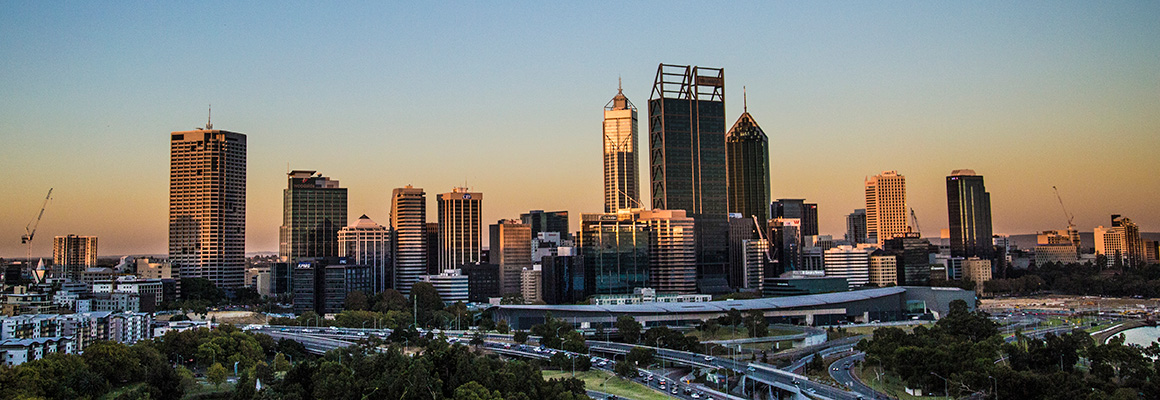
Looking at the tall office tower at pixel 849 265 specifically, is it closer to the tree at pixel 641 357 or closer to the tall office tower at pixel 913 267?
the tall office tower at pixel 913 267

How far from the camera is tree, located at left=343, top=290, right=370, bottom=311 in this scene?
135 meters

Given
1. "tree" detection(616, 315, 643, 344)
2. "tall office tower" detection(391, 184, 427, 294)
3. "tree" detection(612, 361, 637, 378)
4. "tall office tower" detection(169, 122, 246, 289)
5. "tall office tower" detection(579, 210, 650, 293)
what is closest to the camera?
"tree" detection(612, 361, 637, 378)

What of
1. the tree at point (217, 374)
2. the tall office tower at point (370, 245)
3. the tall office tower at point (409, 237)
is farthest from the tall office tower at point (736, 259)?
the tree at point (217, 374)

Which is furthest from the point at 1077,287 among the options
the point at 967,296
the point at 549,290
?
the point at 549,290

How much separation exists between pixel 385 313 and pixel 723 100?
84.3m

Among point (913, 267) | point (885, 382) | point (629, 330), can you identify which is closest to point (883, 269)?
point (913, 267)

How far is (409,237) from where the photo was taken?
177 metres

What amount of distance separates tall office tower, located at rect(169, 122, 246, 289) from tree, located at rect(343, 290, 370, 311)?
224ft

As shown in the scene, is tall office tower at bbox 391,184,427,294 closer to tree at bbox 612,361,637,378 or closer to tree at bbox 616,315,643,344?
tree at bbox 616,315,643,344

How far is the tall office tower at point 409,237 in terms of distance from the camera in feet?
567

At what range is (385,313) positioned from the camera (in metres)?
130

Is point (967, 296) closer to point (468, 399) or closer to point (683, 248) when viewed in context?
point (683, 248)

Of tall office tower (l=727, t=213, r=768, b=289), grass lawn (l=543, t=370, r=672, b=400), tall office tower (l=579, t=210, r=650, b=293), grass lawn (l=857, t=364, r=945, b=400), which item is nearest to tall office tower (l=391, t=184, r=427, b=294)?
tall office tower (l=579, t=210, r=650, b=293)

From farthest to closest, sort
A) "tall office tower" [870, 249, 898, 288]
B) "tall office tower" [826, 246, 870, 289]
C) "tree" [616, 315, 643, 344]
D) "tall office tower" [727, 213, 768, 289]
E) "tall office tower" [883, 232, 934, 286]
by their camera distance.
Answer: "tall office tower" [883, 232, 934, 286] → "tall office tower" [870, 249, 898, 288] → "tall office tower" [826, 246, 870, 289] → "tall office tower" [727, 213, 768, 289] → "tree" [616, 315, 643, 344]
